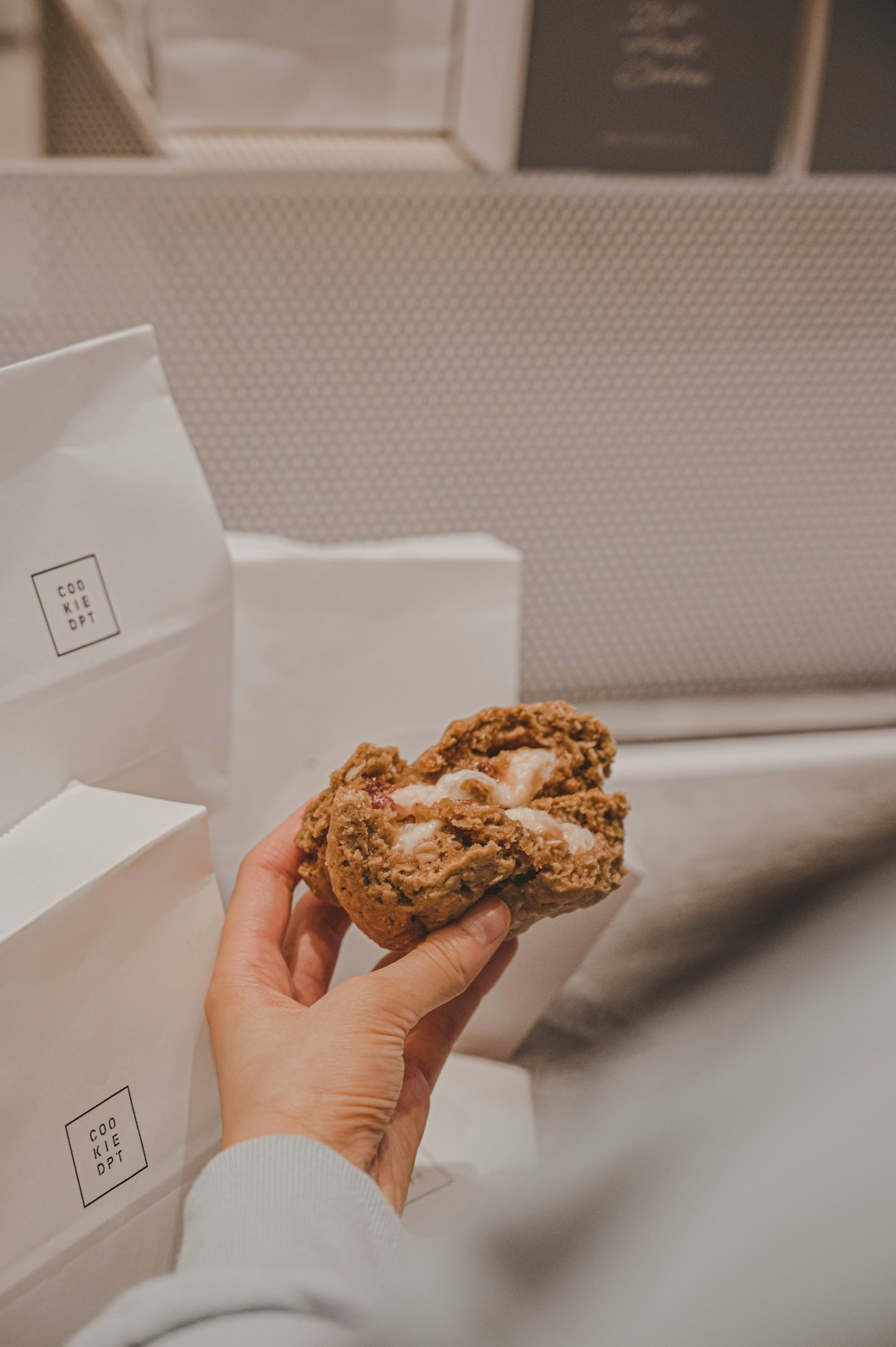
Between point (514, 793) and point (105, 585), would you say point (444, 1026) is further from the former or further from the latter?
point (105, 585)

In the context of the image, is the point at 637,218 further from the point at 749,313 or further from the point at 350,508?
the point at 350,508

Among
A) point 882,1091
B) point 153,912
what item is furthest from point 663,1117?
point 153,912

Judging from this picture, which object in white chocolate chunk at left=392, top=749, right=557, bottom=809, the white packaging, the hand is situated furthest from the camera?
the white packaging

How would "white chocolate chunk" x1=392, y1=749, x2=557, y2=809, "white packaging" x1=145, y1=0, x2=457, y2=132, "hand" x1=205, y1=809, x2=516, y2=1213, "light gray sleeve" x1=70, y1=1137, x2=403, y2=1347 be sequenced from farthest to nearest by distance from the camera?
"white packaging" x1=145, y1=0, x2=457, y2=132 < "white chocolate chunk" x1=392, y1=749, x2=557, y2=809 < "hand" x1=205, y1=809, x2=516, y2=1213 < "light gray sleeve" x1=70, y1=1137, x2=403, y2=1347

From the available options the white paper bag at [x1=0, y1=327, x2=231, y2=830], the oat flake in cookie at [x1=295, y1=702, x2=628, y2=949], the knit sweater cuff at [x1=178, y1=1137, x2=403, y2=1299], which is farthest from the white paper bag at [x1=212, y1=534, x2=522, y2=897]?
the knit sweater cuff at [x1=178, y1=1137, x2=403, y2=1299]

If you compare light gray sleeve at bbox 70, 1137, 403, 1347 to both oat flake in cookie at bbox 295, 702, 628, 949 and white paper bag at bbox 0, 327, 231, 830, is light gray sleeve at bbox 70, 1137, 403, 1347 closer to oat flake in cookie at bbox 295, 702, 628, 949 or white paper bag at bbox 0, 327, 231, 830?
oat flake in cookie at bbox 295, 702, 628, 949
